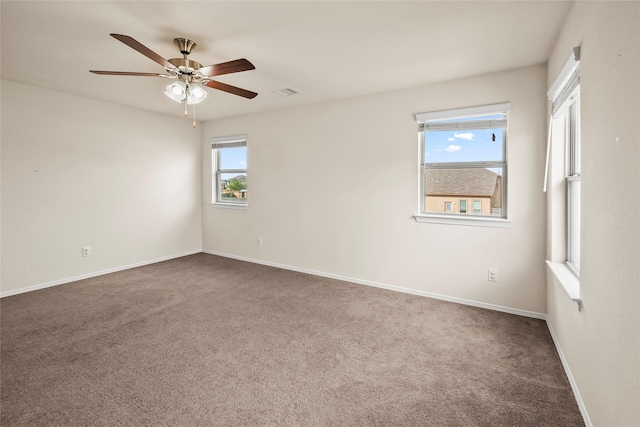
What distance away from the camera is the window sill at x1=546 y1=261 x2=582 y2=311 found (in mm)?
1852

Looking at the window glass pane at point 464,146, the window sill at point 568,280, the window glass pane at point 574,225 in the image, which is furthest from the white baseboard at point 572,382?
the window glass pane at point 464,146

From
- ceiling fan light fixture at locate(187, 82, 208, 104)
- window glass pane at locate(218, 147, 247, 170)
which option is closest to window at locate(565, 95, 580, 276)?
ceiling fan light fixture at locate(187, 82, 208, 104)

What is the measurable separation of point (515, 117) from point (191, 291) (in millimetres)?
4036

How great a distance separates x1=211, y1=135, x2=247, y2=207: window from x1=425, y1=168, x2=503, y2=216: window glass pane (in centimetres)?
310

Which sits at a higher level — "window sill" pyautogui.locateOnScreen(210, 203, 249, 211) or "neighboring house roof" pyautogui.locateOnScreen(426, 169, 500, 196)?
"neighboring house roof" pyautogui.locateOnScreen(426, 169, 500, 196)

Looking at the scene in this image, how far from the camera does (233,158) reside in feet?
18.1

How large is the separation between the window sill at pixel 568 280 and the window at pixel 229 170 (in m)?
4.29

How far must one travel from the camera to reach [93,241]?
4.32 metres

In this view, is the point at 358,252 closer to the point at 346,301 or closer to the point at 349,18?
the point at 346,301

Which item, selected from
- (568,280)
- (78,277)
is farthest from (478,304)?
(78,277)

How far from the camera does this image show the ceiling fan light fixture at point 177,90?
2.53 m

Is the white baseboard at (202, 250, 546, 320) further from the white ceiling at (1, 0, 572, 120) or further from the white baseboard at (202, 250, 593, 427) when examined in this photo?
the white ceiling at (1, 0, 572, 120)

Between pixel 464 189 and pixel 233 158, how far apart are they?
3.84 m

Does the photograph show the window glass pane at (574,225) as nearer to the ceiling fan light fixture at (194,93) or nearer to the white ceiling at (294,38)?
the white ceiling at (294,38)
